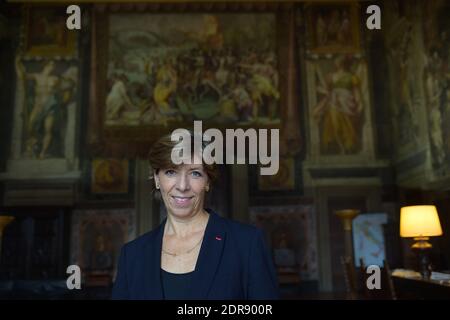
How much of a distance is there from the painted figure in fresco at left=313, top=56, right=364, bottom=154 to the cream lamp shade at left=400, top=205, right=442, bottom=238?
14.2 feet

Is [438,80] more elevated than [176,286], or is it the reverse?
[438,80]

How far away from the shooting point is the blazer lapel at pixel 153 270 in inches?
77.4

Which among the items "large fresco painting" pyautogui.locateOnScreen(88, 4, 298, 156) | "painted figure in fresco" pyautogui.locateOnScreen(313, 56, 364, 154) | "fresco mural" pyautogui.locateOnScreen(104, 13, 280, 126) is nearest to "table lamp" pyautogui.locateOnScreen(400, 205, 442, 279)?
"painted figure in fresco" pyautogui.locateOnScreen(313, 56, 364, 154)

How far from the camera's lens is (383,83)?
1141 cm

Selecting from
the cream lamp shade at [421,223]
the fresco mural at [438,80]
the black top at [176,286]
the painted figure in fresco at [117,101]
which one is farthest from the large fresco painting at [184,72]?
the black top at [176,286]

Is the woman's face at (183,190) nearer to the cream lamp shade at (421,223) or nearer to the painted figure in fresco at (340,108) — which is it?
the cream lamp shade at (421,223)

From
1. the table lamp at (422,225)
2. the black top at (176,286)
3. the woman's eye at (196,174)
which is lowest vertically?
the black top at (176,286)

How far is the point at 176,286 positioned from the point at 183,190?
0.38 meters

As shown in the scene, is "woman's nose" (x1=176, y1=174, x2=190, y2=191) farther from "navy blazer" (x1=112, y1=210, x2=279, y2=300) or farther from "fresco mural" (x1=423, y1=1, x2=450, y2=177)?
"fresco mural" (x1=423, y1=1, x2=450, y2=177)

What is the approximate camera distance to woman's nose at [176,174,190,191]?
203 centimetres

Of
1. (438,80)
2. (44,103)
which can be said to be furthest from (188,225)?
(44,103)

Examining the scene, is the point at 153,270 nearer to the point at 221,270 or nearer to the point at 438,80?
the point at 221,270

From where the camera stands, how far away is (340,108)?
1134 cm

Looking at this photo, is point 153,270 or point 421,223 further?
point 421,223
